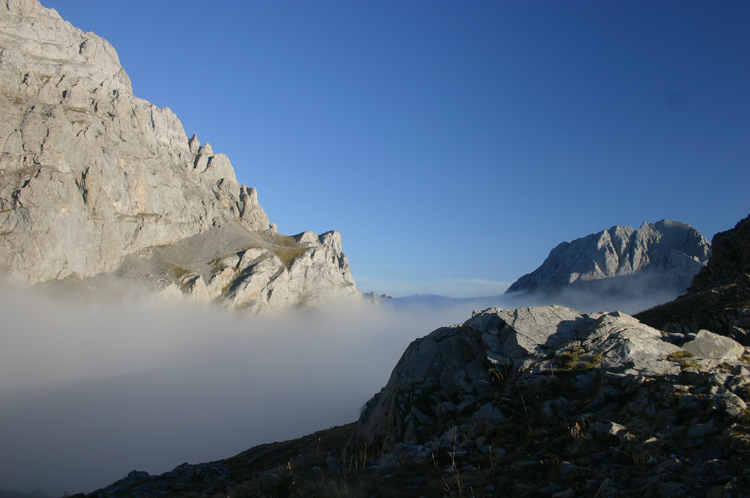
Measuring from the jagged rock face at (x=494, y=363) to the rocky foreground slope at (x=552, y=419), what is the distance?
0.06 m

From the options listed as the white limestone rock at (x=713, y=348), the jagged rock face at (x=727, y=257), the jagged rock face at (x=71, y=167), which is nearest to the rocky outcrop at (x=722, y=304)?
the jagged rock face at (x=727, y=257)

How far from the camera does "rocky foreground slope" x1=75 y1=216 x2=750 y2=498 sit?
7.70 metres

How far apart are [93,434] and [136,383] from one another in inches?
1142

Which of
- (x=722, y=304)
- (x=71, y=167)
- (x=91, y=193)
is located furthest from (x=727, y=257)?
(x=71, y=167)

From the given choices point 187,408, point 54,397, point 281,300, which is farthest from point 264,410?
point 54,397

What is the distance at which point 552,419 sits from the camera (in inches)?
437

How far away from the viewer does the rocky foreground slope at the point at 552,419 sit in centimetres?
770

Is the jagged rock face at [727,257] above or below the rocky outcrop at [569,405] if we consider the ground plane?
above

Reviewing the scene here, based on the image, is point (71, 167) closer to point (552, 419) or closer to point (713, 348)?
point (552, 419)

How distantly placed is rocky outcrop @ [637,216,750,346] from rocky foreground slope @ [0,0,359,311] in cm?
17042

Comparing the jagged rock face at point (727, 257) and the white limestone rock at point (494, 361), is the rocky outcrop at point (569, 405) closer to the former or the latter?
the white limestone rock at point (494, 361)

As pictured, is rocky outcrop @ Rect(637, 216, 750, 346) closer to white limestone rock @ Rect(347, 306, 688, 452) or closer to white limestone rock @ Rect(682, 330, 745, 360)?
white limestone rock @ Rect(682, 330, 745, 360)

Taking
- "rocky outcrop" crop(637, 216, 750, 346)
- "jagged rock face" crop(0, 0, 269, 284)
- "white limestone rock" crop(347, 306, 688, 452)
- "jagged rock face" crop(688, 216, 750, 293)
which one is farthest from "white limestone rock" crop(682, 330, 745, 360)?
"jagged rock face" crop(0, 0, 269, 284)

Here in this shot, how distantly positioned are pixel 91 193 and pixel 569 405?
183562 millimetres
